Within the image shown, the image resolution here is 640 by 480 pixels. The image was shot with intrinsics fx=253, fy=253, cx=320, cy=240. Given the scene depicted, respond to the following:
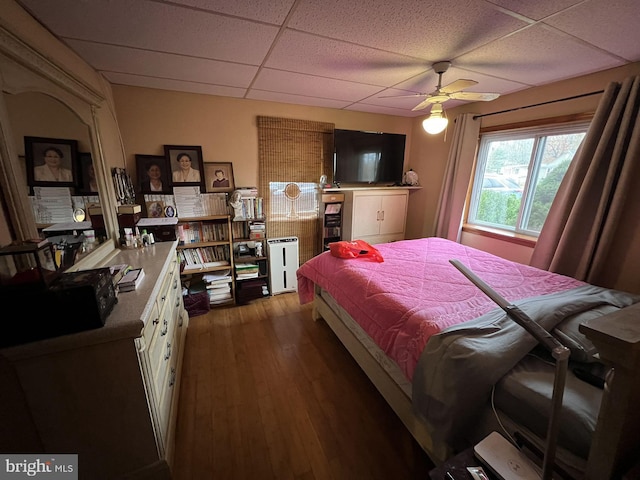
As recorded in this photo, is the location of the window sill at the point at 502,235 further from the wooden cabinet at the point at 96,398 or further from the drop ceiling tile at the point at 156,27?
the wooden cabinet at the point at 96,398

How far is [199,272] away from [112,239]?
0.94m

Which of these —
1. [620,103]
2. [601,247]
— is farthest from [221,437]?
[620,103]

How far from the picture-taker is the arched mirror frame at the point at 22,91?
1.01 m

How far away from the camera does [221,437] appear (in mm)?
1460

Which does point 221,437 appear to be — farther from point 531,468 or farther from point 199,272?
point 199,272

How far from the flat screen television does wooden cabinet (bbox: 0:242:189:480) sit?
2651mm

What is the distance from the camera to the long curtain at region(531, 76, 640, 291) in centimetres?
185

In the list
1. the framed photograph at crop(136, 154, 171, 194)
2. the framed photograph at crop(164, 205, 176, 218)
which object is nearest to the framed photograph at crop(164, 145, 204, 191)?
the framed photograph at crop(136, 154, 171, 194)

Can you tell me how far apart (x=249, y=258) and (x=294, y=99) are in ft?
6.09

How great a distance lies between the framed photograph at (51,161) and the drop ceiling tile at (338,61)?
136 cm

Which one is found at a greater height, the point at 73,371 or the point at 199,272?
the point at 73,371

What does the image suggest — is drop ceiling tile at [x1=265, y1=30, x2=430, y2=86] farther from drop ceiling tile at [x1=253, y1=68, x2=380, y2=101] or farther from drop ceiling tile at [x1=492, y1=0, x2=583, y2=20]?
drop ceiling tile at [x1=492, y1=0, x2=583, y2=20]

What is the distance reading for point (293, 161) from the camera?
312cm

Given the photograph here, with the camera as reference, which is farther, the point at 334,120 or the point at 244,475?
the point at 334,120
